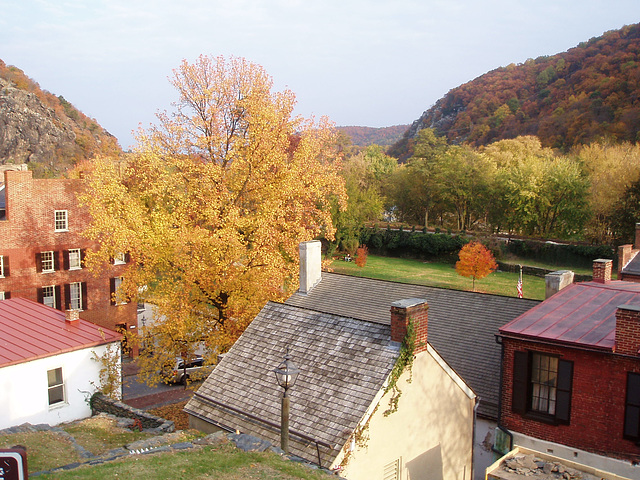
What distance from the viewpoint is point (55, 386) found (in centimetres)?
1581

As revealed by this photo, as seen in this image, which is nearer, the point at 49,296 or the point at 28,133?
the point at 49,296

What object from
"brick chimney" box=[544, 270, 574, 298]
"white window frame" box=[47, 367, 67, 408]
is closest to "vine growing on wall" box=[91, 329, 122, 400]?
"white window frame" box=[47, 367, 67, 408]

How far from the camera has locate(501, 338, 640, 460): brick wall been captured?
40.1ft

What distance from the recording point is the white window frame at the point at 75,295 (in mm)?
30389

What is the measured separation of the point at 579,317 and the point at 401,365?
5.81m

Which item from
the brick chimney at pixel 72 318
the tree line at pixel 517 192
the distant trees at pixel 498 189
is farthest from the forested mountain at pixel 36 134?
the brick chimney at pixel 72 318

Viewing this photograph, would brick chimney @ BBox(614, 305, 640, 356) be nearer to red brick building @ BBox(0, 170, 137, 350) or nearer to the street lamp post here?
the street lamp post

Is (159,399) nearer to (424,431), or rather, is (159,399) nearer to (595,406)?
(424,431)

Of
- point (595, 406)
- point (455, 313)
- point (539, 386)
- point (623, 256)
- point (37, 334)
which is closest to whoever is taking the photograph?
point (595, 406)

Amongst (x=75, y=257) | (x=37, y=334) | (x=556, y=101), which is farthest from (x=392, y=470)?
(x=556, y=101)

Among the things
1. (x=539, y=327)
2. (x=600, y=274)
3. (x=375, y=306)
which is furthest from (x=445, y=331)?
(x=600, y=274)

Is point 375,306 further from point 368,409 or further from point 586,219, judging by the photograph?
point 586,219

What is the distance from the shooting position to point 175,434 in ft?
Result: 39.6

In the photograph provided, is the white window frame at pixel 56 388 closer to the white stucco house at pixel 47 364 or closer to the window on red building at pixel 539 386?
the white stucco house at pixel 47 364
